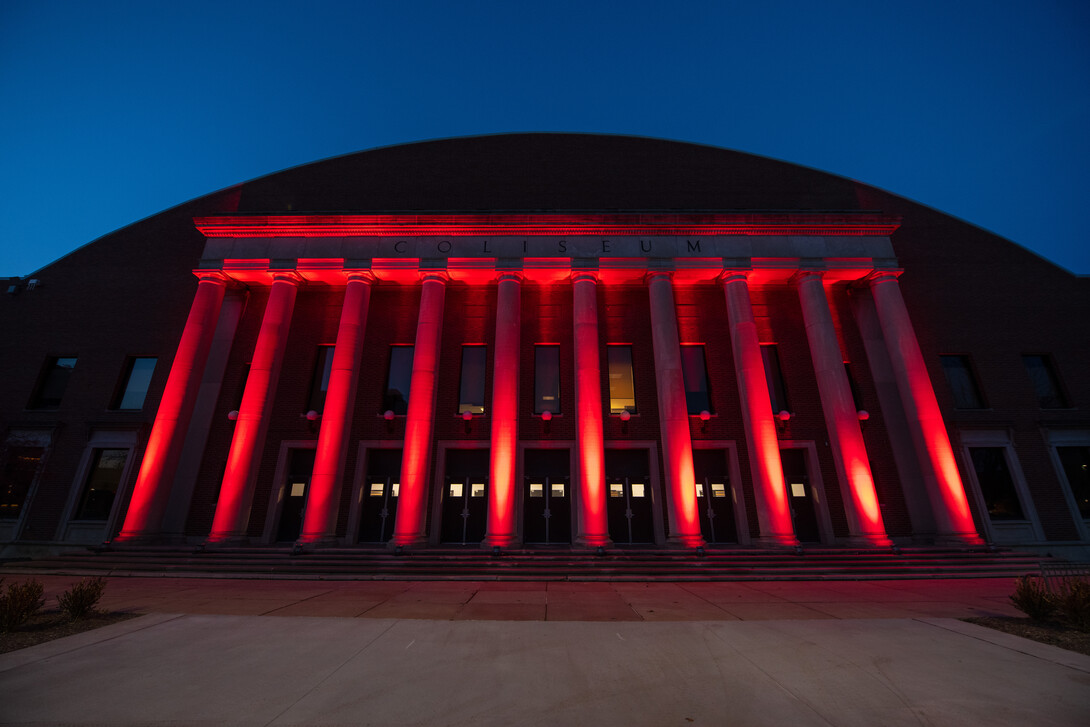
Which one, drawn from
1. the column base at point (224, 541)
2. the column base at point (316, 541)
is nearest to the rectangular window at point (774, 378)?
the column base at point (316, 541)

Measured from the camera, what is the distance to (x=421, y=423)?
17.7 metres

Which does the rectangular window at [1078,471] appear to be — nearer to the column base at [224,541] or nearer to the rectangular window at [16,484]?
the column base at [224,541]

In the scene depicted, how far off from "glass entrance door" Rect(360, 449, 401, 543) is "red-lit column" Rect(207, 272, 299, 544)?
4.50 metres

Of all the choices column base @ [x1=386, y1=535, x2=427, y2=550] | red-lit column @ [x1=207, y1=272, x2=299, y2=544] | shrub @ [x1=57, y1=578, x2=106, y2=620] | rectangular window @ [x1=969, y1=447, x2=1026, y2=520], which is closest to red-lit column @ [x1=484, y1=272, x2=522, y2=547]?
column base @ [x1=386, y1=535, x2=427, y2=550]

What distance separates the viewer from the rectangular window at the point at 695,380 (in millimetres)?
21047

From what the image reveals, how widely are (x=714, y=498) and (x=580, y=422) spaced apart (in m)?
7.97

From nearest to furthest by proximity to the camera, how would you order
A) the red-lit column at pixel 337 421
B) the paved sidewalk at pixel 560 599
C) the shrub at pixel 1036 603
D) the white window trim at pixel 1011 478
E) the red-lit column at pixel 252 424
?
the shrub at pixel 1036 603, the paved sidewalk at pixel 560 599, the red-lit column at pixel 337 421, the red-lit column at pixel 252 424, the white window trim at pixel 1011 478

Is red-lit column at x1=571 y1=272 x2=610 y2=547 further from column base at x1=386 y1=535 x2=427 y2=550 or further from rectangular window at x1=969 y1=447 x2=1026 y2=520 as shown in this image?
rectangular window at x1=969 y1=447 x2=1026 y2=520

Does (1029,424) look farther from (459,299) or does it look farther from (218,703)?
(218,703)

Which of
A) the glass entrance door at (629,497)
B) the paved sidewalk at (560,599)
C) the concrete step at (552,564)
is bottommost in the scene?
the paved sidewalk at (560,599)

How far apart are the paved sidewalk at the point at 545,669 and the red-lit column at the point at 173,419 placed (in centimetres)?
1135

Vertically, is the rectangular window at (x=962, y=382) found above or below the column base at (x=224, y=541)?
above

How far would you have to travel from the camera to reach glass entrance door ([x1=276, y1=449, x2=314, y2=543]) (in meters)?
19.8

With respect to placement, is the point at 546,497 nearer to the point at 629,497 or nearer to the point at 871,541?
the point at 629,497
